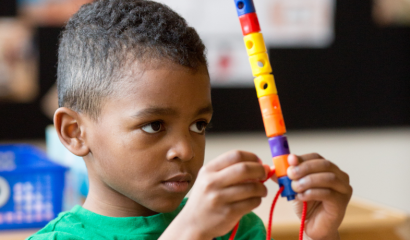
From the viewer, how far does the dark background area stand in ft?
7.40

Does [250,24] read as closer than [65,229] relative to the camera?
Yes

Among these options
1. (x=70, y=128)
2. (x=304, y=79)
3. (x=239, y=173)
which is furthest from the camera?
(x=304, y=79)

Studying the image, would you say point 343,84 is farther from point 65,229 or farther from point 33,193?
point 65,229

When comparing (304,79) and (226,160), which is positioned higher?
(226,160)

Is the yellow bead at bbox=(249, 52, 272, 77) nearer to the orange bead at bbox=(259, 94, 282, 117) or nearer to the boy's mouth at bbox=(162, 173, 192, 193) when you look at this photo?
the orange bead at bbox=(259, 94, 282, 117)

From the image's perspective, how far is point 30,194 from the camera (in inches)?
48.4

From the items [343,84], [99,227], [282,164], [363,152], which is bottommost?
[363,152]

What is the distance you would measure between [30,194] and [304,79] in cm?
151

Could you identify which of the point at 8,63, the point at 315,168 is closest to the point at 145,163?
the point at 315,168

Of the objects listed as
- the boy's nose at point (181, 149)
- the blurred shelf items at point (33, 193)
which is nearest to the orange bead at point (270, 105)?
the boy's nose at point (181, 149)

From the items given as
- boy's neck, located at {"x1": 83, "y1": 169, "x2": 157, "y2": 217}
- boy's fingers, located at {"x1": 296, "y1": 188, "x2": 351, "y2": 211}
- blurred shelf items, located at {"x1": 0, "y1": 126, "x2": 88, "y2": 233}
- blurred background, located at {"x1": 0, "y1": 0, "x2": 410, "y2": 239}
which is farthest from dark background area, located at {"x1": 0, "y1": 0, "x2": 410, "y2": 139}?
boy's fingers, located at {"x1": 296, "y1": 188, "x2": 351, "y2": 211}

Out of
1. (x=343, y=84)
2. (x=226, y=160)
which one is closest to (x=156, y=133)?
(x=226, y=160)

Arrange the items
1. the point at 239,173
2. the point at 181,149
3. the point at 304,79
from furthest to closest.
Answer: the point at 304,79 → the point at 181,149 → the point at 239,173

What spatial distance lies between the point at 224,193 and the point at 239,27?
5.81 ft
